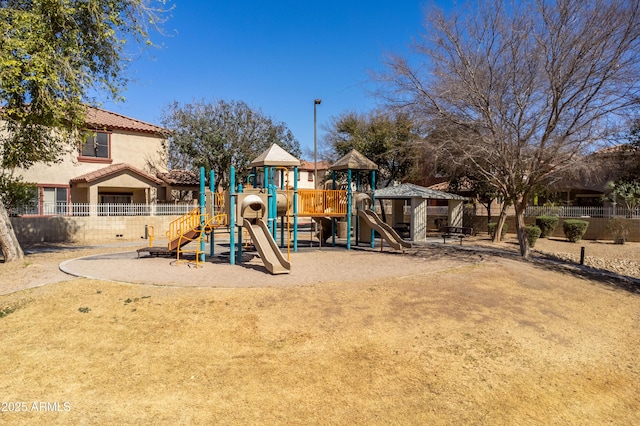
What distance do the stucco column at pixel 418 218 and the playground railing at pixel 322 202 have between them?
6117mm

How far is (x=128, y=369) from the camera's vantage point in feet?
21.9

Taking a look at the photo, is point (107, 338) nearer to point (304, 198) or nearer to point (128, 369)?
point (128, 369)

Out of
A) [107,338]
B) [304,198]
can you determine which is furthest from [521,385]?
[304,198]

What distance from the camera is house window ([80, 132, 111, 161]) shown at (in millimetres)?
26234

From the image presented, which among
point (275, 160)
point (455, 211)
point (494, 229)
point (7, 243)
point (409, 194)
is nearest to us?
point (7, 243)

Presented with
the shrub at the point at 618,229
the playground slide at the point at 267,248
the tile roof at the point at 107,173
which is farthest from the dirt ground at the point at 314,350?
the shrub at the point at 618,229

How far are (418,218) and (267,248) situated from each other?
12363 millimetres

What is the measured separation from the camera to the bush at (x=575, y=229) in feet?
81.5

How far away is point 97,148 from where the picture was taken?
1050 inches

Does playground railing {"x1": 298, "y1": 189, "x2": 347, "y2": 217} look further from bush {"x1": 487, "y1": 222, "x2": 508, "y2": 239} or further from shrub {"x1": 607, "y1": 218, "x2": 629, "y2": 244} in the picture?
shrub {"x1": 607, "y1": 218, "x2": 629, "y2": 244}

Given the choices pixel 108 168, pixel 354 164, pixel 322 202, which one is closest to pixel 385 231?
pixel 322 202

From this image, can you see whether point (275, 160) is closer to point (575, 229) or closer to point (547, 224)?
point (575, 229)

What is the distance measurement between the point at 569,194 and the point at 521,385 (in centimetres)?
3291

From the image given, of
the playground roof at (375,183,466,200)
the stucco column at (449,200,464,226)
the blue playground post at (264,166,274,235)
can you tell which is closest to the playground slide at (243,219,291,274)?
the blue playground post at (264,166,274,235)
